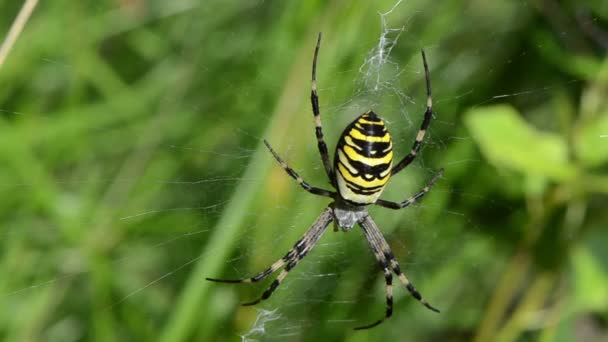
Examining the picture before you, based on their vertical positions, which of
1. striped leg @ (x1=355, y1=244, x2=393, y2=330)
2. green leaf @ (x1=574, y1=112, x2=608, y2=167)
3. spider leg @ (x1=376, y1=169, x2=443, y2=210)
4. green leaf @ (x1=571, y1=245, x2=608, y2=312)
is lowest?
striped leg @ (x1=355, y1=244, x2=393, y2=330)

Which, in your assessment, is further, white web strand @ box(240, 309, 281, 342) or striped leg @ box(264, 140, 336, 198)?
white web strand @ box(240, 309, 281, 342)

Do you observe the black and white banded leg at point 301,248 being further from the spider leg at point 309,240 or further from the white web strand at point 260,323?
the white web strand at point 260,323

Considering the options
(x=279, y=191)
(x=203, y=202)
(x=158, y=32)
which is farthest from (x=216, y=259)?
(x=158, y=32)

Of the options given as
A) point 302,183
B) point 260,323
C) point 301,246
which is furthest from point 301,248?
point 302,183

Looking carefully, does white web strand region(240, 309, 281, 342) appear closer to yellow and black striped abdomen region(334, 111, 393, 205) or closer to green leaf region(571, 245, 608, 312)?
yellow and black striped abdomen region(334, 111, 393, 205)

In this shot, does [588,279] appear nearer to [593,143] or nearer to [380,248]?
[593,143]

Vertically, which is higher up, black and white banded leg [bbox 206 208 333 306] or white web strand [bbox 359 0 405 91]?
white web strand [bbox 359 0 405 91]

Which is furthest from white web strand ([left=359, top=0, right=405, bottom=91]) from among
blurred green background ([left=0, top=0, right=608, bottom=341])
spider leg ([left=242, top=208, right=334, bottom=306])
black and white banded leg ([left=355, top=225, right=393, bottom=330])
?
black and white banded leg ([left=355, top=225, right=393, bottom=330])
